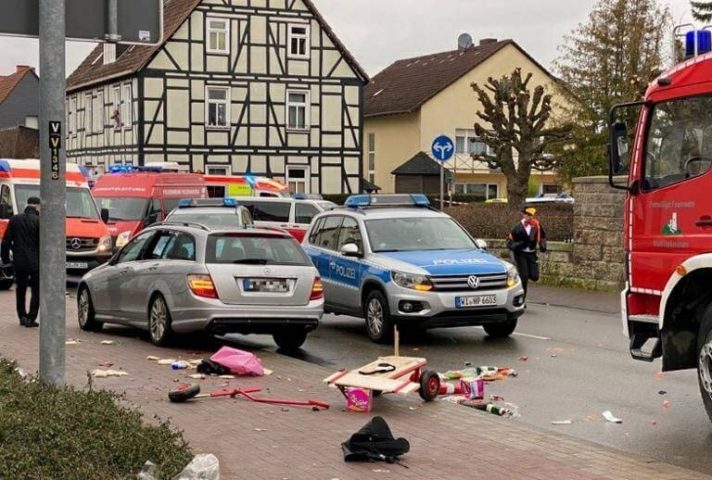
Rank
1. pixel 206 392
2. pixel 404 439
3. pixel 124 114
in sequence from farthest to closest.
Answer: pixel 124 114, pixel 206 392, pixel 404 439

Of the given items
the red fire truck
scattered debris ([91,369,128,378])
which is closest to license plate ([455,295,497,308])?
the red fire truck

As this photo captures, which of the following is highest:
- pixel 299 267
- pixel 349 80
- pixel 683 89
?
pixel 349 80

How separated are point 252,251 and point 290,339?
140 centimetres

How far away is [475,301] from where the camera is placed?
14523mm

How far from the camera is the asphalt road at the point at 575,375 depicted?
909cm

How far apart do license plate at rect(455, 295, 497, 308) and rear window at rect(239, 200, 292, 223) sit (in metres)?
13.9

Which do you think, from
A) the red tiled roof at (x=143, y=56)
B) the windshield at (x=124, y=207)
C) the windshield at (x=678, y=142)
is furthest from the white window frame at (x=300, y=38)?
the windshield at (x=678, y=142)

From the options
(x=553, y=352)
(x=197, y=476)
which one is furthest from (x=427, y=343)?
(x=197, y=476)

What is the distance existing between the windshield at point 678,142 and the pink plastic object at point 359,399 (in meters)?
2.96

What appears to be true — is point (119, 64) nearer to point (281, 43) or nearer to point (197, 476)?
point (281, 43)

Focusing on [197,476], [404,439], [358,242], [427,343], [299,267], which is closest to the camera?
[197,476]

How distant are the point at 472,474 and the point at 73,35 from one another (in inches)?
148

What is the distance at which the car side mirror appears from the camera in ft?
51.2

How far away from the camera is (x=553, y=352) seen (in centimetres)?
1410
